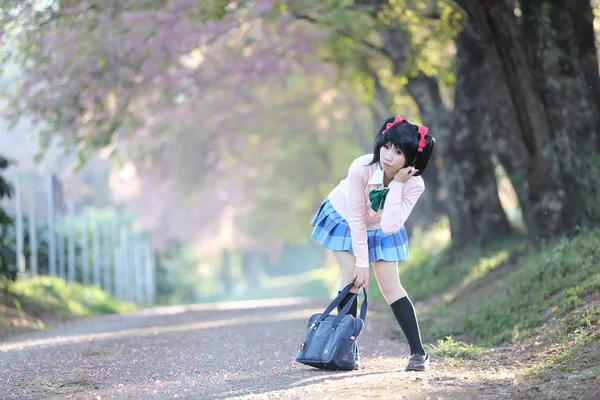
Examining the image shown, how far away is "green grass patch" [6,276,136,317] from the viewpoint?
1349 cm

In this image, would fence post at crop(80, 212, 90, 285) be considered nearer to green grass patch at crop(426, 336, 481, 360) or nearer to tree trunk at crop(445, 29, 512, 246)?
tree trunk at crop(445, 29, 512, 246)

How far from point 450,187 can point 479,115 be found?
4.51 ft

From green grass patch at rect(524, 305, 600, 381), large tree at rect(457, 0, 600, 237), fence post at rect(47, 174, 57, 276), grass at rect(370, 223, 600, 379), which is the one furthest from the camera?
fence post at rect(47, 174, 57, 276)

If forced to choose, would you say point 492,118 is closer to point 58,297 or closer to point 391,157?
point 58,297

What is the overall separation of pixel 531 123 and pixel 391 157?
584 centimetres

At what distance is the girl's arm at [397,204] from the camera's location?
5824mm

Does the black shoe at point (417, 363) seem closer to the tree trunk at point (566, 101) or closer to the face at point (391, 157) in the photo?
the face at point (391, 157)

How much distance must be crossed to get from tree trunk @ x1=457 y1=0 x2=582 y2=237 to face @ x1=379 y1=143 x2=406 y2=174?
16.3 ft

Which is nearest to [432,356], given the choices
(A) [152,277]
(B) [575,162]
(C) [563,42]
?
(B) [575,162]

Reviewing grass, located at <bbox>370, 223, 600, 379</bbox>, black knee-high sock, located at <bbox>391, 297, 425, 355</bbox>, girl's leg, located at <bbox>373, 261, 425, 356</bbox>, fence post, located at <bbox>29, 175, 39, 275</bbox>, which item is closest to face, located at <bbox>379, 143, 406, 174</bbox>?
girl's leg, located at <bbox>373, 261, 425, 356</bbox>

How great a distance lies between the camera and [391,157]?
5824 millimetres

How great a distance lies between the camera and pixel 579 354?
6.21m

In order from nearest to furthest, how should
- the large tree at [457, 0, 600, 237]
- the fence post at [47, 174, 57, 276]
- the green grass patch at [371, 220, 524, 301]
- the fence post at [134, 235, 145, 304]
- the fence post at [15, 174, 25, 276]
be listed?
1. the large tree at [457, 0, 600, 237]
2. the green grass patch at [371, 220, 524, 301]
3. the fence post at [15, 174, 25, 276]
4. the fence post at [47, 174, 57, 276]
5. the fence post at [134, 235, 145, 304]

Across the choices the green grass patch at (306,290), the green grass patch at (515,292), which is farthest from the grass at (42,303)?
the green grass patch at (306,290)
